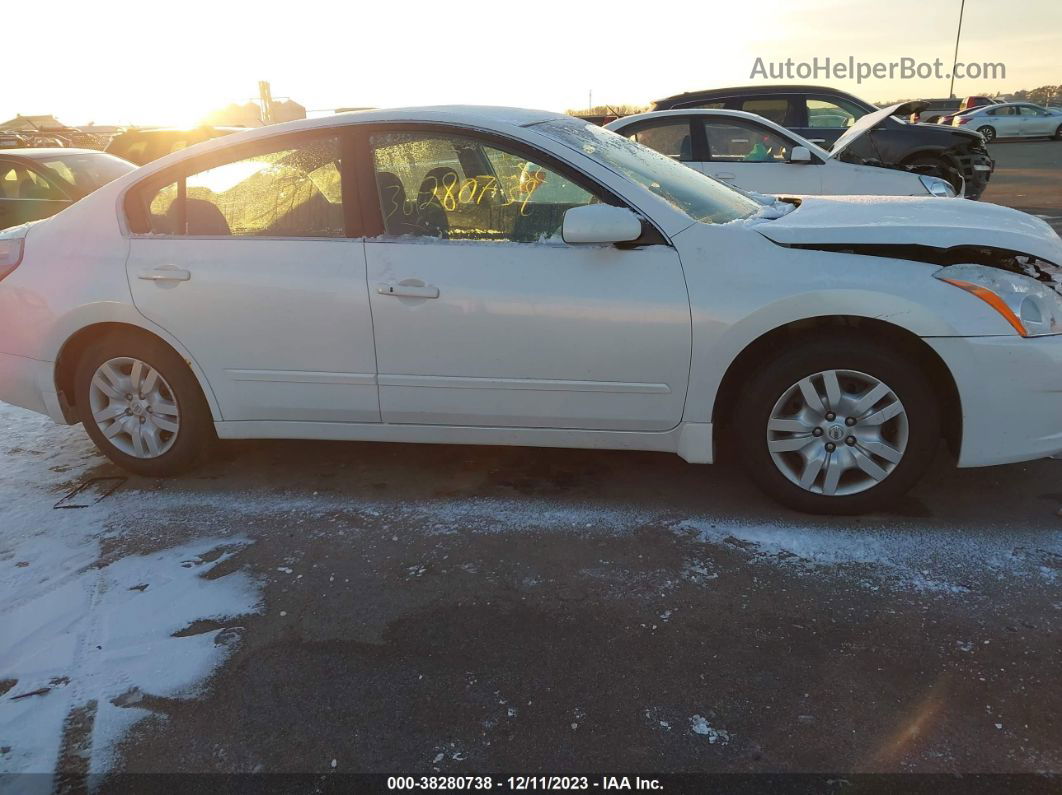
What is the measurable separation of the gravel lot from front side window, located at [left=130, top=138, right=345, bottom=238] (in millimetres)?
1168

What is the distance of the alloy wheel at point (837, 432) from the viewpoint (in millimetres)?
3137

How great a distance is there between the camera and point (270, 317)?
140 inches

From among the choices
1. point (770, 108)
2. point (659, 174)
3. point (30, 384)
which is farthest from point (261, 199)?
point (770, 108)

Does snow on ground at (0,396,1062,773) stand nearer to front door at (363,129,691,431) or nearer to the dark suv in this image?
front door at (363,129,691,431)

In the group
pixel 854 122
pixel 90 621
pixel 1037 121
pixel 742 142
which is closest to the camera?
pixel 90 621

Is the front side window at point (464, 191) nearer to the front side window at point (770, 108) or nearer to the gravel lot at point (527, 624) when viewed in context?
the gravel lot at point (527, 624)

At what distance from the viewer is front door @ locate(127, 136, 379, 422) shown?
3506 millimetres

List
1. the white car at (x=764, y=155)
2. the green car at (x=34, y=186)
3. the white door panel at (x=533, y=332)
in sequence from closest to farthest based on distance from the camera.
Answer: the white door panel at (x=533, y=332)
the white car at (x=764, y=155)
the green car at (x=34, y=186)

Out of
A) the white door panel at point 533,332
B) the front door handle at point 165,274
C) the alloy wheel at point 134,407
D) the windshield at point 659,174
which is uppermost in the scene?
the windshield at point 659,174

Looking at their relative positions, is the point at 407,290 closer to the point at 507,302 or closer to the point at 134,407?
the point at 507,302

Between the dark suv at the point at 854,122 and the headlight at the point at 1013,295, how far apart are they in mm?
7045

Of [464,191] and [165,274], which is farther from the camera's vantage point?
[165,274]

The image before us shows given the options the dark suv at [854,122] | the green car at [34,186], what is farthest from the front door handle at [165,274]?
the dark suv at [854,122]

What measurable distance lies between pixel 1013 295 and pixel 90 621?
11.2 feet
